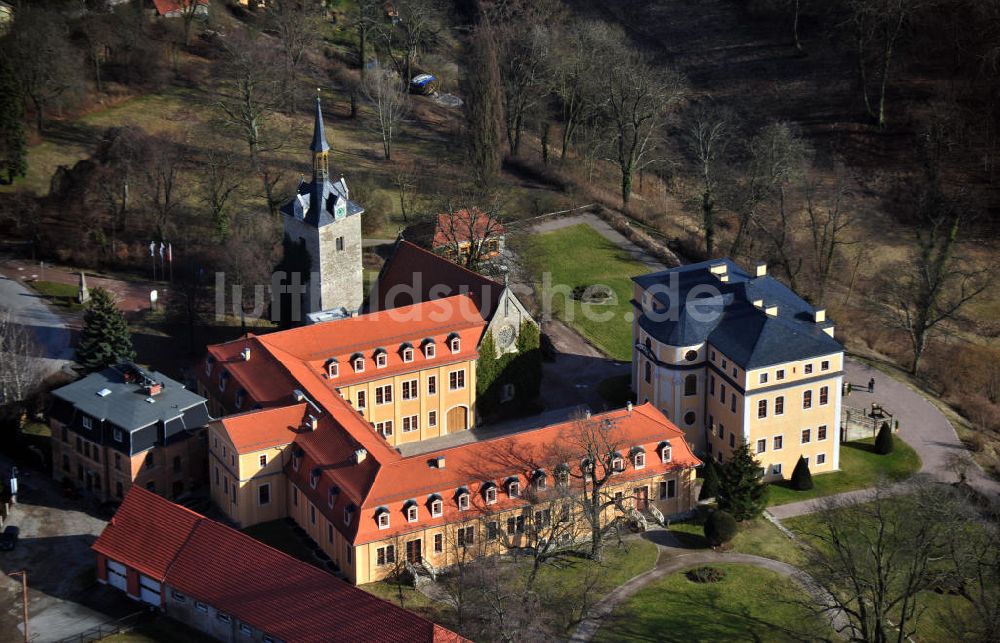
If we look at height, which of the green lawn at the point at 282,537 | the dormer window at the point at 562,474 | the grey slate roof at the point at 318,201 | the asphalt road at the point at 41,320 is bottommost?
the green lawn at the point at 282,537

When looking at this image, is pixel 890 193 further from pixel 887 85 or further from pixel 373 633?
pixel 373 633

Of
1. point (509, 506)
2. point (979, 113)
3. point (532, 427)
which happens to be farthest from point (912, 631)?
point (979, 113)

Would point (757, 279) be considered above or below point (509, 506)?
above

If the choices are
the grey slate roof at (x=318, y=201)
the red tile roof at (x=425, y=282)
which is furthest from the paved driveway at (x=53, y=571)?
the red tile roof at (x=425, y=282)

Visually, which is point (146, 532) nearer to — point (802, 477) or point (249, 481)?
point (249, 481)

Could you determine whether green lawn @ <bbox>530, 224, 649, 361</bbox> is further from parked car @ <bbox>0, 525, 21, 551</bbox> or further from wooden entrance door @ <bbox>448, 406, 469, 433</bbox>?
parked car @ <bbox>0, 525, 21, 551</bbox>

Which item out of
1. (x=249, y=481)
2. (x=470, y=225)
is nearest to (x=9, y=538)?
(x=249, y=481)

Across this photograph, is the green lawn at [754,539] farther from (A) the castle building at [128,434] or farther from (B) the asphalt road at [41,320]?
(B) the asphalt road at [41,320]
